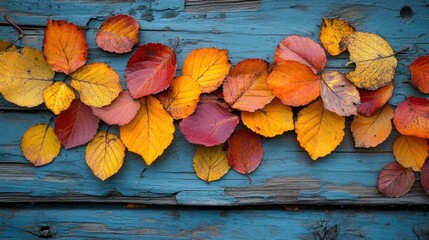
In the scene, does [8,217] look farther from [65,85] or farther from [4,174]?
[65,85]

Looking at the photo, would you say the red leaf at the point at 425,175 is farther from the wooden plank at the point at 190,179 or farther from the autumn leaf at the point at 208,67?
the autumn leaf at the point at 208,67

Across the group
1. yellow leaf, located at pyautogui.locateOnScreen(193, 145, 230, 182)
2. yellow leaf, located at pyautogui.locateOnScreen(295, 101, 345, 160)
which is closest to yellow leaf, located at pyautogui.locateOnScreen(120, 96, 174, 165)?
yellow leaf, located at pyautogui.locateOnScreen(193, 145, 230, 182)

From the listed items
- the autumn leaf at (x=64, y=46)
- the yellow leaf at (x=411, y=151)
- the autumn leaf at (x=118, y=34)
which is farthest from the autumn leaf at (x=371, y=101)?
the autumn leaf at (x=64, y=46)

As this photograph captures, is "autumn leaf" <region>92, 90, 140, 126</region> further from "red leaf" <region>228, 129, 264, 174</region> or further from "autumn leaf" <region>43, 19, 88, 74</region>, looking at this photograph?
"red leaf" <region>228, 129, 264, 174</region>

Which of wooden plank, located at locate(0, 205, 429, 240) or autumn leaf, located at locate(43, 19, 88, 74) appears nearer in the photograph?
autumn leaf, located at locate(43, 19, 88, 74)

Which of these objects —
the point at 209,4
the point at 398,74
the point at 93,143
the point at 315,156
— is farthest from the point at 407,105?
the point at 93,143

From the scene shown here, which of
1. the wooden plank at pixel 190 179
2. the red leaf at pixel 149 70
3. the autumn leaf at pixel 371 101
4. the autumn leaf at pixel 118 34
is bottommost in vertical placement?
the wooden plank at pixel 190 179
